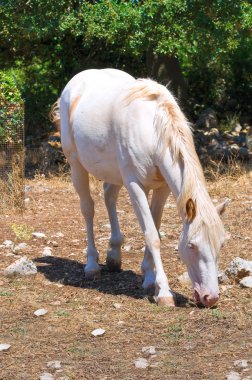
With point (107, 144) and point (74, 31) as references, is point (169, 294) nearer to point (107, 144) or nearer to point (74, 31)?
point (107, 144)

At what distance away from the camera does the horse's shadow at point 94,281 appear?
6500 millimetres

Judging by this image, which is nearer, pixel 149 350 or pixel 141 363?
pixel 141 363

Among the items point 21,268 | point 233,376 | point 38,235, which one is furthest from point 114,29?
point 233,376

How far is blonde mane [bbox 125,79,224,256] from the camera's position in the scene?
5.64 metres

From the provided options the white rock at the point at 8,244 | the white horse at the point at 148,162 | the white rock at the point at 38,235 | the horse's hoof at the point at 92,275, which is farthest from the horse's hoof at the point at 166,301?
the white rock at the point at 38,235

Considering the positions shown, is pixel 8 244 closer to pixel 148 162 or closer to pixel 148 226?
pixel 148 226

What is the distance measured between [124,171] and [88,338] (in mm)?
1499

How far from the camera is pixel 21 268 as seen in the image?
6914mm

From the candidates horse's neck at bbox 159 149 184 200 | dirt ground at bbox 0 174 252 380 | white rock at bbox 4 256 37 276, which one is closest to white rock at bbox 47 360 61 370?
dirt ground at bbox 0 174 252 380

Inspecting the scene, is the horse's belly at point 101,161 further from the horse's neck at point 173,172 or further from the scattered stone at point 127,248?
the scattered stone at point 127,248

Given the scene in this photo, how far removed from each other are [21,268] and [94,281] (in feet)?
2.09

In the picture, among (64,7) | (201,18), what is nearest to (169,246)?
(201,18)

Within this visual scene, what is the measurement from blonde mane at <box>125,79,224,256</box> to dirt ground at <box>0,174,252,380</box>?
23.4 inches

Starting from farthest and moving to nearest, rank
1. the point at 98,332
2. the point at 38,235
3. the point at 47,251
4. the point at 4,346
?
the point at 38,235 < the point at 47,251 < the point at 98,332 < the point at 4,346
